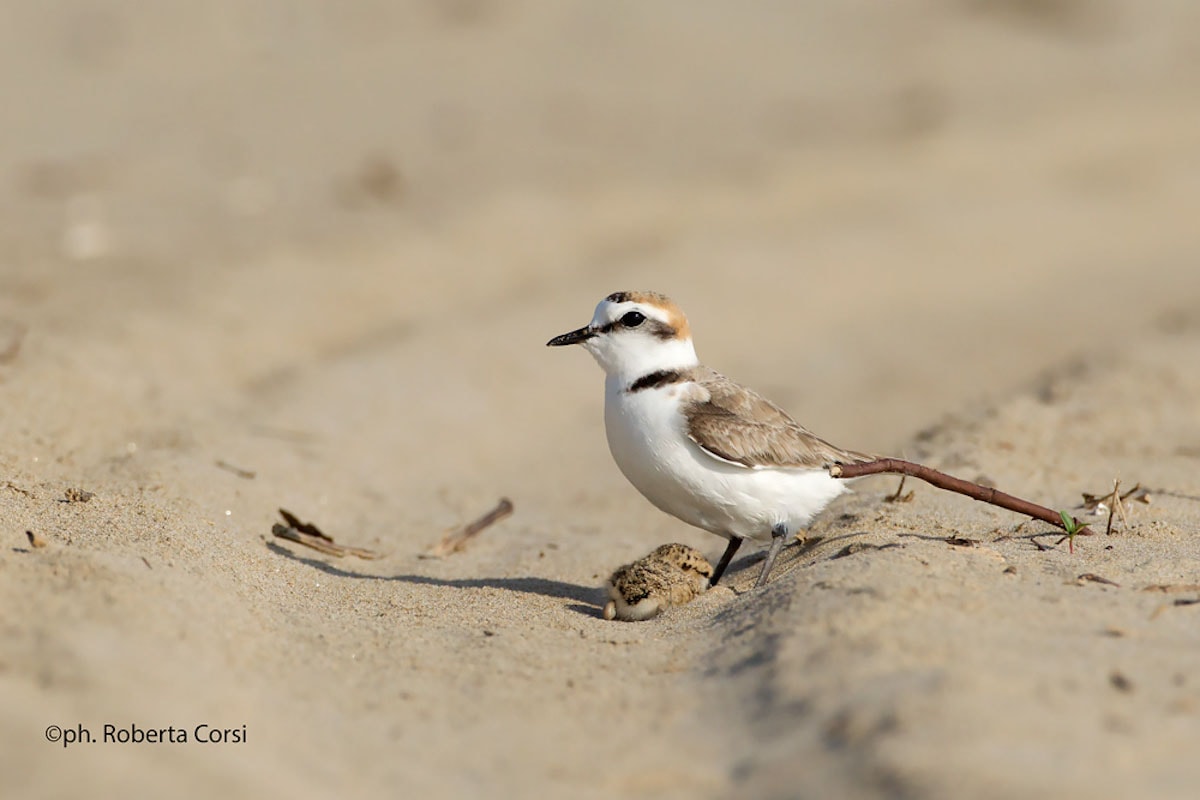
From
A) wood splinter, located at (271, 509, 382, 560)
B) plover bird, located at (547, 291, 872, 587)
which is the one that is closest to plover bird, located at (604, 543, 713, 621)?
plover bird, located at (547, 291, 872, 587)

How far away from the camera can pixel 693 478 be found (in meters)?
5.76

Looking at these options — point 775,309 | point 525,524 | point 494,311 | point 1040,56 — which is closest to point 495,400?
point 494,311

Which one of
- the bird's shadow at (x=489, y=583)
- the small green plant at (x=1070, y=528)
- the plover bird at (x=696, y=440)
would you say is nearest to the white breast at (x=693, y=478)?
the plover bird at (x=696, y=440)

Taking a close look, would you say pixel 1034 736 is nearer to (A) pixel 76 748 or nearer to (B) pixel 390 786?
(B) pixel 390 786

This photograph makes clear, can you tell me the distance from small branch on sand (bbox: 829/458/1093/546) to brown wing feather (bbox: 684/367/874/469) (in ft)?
1.33

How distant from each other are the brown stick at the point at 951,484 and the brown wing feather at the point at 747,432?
0.38m

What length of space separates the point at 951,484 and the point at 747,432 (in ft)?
3.16

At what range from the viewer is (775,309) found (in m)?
12.1

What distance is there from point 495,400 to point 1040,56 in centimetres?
1197

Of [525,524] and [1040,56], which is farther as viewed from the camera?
[1040,56]

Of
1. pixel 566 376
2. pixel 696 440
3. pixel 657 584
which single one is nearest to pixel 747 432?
pixel 696 440

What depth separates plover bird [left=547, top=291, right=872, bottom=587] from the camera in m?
5.79

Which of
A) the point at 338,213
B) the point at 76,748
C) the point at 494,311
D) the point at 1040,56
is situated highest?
the point at 1040,56

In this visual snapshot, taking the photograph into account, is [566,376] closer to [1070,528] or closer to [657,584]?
[657,584]
